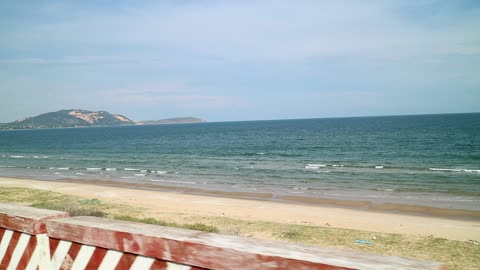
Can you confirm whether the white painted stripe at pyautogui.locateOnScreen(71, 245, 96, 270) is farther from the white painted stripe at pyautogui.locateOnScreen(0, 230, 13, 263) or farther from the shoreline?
the shoreline

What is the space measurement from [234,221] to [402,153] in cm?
3218

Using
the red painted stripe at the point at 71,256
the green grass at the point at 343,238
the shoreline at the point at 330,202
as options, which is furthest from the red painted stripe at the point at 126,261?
the shoreline at the point at 330,202

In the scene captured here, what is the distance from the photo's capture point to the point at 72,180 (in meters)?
28.1

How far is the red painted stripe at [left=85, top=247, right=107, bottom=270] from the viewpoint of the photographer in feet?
6.73

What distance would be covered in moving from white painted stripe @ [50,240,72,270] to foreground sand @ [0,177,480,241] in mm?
11769

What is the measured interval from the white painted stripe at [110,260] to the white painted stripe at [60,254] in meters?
0.32

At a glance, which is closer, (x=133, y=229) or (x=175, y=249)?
(x=175, y=249)

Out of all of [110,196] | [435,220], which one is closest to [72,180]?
[110,196]

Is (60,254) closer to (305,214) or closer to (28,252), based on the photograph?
(28,252)

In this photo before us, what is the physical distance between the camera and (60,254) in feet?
7.35

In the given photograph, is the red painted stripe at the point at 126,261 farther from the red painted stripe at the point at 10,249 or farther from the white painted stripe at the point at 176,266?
the red painted stripe at the point at 10,249

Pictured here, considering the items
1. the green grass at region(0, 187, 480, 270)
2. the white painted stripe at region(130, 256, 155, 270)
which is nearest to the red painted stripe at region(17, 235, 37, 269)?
the white painted stripe at region(130, 256, 155, 270)

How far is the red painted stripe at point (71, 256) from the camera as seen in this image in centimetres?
217

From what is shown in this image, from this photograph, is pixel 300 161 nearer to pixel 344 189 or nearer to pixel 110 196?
pixel 344 189
